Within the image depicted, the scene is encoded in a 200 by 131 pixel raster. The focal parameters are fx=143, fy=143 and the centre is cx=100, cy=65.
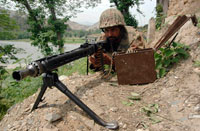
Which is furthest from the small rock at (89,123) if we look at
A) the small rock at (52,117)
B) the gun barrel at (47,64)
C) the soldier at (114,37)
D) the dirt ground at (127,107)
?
the soldier at (114,37)

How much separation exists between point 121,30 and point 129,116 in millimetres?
2358

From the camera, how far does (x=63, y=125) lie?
1.66 meters

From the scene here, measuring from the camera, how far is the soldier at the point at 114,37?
3.11m

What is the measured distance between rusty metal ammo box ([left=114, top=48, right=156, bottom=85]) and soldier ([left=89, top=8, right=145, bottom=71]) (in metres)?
0.46

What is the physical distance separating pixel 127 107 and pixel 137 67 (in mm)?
802

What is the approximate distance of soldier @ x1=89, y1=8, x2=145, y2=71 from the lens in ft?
10.2

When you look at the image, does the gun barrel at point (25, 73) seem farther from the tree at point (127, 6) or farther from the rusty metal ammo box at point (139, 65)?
the tree at point (127, 6)

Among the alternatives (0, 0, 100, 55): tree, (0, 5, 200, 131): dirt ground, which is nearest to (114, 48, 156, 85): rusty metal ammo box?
(0, 5, 200, 131): dirt ground

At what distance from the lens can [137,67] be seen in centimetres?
247

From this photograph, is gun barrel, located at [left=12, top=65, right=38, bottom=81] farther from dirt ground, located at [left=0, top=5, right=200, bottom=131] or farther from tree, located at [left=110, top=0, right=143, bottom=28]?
tree, located at [left=110, top=0, right=143, bottom=28]

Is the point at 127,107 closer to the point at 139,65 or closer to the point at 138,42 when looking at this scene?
the point at 139,65

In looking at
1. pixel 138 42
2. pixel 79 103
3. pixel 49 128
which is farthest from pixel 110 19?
pixel 49 128

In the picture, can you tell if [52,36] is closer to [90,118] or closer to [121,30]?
[121,30]

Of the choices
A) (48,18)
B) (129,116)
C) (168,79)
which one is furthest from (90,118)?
(48,18)
